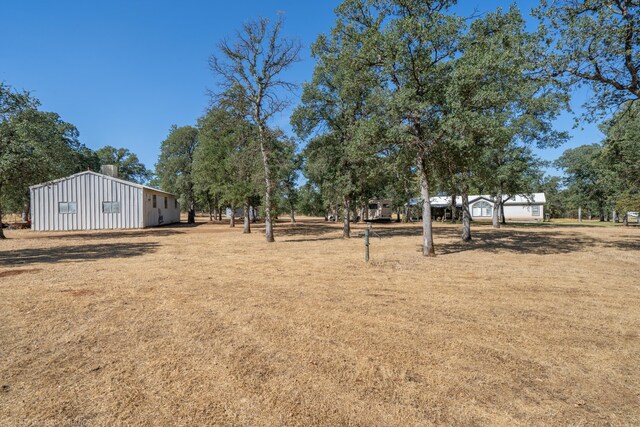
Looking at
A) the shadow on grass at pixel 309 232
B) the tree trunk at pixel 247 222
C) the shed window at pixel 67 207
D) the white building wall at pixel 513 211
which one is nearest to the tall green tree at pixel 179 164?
the shed window at pixel 67 207

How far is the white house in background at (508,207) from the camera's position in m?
53.8

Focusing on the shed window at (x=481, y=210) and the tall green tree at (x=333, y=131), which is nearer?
the tall green tree at (x=333, y=131)

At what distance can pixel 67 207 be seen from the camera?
2762cm

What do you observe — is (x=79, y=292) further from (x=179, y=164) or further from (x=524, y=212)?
(x=524, y=212)

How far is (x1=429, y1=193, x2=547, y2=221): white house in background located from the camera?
53.8 m

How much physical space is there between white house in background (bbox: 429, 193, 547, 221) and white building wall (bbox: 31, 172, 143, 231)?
4221 cm

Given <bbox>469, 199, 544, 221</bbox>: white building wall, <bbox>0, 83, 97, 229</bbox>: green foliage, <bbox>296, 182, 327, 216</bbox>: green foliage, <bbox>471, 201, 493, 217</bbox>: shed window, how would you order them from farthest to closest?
<bbox>471, 201, 493, 217</bbox>: shed window, <bbox>469, 199, 544, 221</bbox>: white building wall, <bbox>296, 182, 327, 216</bbox>: green foliage, <bbox>0, 83, 97, 229</bbox>: green foliage

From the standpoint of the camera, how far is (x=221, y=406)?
9.21ft

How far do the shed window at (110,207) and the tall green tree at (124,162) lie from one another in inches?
1442

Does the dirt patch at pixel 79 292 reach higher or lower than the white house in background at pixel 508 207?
lower

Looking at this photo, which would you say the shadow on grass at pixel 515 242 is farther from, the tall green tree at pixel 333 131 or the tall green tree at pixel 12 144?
the tall green tree at pixel 12 144

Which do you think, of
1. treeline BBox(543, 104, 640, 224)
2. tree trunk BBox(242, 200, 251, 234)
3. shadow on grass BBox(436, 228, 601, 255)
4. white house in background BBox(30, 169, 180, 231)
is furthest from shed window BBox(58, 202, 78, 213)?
treeline BBox(543, 104, 640, 224)

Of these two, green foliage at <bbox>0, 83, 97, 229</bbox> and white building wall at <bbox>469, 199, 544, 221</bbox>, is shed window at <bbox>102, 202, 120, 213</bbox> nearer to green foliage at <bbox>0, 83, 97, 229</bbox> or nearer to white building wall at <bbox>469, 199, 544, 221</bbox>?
green foliage at <bbox>0, 83, 97, 229</bbox>

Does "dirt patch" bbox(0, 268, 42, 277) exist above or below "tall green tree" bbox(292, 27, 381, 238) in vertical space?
below
